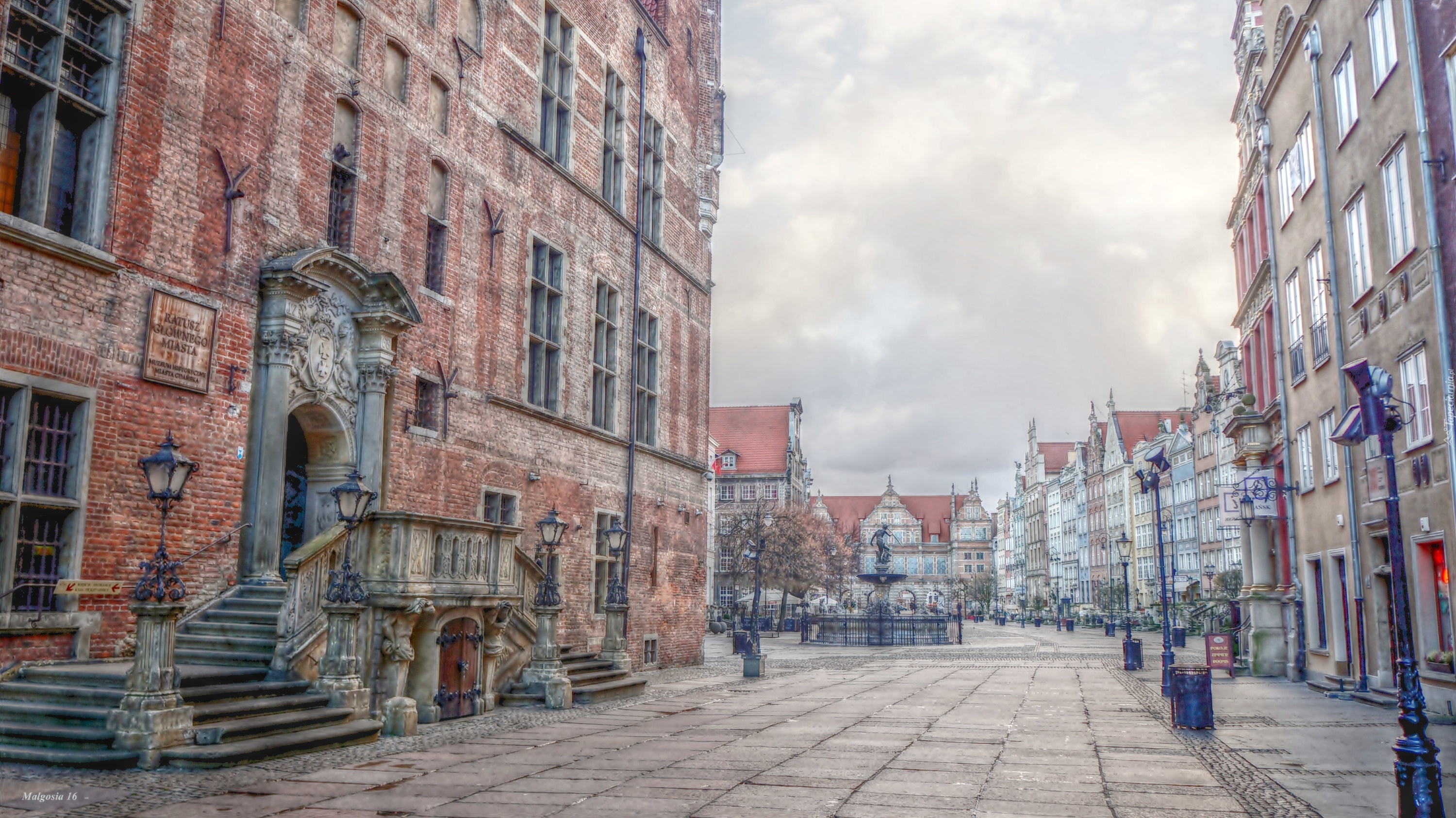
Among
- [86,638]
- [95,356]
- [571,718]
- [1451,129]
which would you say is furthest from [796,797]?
[1451,129]

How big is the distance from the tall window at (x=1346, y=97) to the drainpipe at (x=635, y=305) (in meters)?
14.8

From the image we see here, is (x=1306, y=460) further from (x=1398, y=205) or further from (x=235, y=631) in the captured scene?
(x=235, y=631)

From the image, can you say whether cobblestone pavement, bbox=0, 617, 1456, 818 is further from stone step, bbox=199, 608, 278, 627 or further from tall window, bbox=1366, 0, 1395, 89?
tall window, bbox=1366, 0, 1395, 89

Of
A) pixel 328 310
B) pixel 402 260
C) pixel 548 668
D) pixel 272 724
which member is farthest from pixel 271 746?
pixel 402 260

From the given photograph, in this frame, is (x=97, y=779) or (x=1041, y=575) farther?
(x=1041, y=575)

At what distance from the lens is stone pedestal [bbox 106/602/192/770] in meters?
9.88

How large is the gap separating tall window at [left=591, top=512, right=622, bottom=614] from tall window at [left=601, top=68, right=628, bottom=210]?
286 inches

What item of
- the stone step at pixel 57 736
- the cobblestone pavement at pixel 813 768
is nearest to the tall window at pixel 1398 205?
the cobblestone pavement at pixel 813 768

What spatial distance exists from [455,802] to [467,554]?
22.3 ft

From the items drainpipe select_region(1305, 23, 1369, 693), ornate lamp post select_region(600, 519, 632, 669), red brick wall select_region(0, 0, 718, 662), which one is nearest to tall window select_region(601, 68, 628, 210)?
red brick wall select_region(0, 0, 718, 662)

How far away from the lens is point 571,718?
15289 mm

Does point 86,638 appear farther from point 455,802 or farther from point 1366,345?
point 1366,345

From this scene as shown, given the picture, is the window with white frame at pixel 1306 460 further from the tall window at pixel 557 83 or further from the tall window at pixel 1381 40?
the tall window at pixel 557 83

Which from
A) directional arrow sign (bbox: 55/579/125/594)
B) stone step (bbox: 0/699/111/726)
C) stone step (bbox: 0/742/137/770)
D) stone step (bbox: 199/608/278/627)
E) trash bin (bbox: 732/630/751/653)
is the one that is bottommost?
trash bin (bbox: 732/630/751/653)
